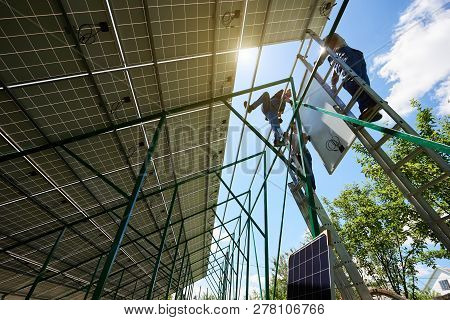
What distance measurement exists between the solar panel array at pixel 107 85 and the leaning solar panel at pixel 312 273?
613 centimetres

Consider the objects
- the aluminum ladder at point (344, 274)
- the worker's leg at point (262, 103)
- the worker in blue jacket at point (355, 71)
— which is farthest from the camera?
the worker's leg at point (262, 103)

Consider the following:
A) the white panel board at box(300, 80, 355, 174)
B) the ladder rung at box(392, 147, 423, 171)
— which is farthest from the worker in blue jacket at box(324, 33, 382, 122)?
the ladder rung at box(392, 147, 423, 171)

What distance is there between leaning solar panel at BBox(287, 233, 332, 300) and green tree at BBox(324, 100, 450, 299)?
515 inches

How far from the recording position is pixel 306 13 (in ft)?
24.7

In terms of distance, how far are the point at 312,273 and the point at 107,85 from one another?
286 inches

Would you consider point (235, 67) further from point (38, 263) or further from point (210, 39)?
point (38, 263)

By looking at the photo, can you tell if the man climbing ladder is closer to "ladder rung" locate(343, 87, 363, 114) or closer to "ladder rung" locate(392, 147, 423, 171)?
"ladder rung" locate(343, 87, 363, 114)

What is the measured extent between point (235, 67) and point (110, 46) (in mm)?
3857

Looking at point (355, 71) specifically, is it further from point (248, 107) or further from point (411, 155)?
point (248, 107)

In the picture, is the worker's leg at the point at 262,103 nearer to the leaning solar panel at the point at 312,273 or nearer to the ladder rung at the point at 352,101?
the ladder rung at the point at 352,101

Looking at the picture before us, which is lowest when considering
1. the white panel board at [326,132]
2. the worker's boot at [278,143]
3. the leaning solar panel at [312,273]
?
the leaning solar panel at [312,273]

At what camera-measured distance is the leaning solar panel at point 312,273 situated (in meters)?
3.59

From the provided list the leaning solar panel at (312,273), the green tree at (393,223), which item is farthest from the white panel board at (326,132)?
the green tree at (393,223)
